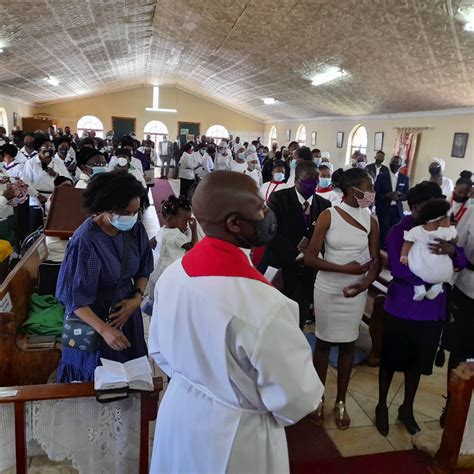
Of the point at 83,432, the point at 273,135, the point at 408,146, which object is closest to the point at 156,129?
the point at 273,135

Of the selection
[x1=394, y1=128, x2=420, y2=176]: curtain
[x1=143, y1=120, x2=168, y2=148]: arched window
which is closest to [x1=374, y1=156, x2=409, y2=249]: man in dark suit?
[x1=394, y1=128, x2=420, y2=176]: curtain

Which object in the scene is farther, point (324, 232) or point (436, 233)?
point (324, 232)

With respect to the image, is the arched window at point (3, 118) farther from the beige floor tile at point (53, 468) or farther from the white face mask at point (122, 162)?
the beige floor tile at point (53, 468)

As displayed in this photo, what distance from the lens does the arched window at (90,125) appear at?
18859 mm

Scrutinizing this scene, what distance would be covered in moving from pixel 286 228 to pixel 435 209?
951mm

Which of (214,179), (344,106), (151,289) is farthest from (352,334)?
(344,106)

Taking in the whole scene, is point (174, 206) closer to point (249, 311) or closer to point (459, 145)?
point (249, 311)

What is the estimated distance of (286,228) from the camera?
112 inches

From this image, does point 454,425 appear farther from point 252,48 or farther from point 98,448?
point 252,48

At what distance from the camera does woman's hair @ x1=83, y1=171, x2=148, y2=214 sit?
1.81 m

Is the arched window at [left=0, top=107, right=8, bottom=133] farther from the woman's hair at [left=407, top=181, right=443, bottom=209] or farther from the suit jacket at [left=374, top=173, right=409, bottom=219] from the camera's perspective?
the woman's hair at [left=407, top=181, right=443, bottom=209]

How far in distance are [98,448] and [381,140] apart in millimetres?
10422

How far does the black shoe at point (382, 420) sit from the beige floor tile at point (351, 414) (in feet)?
0.28

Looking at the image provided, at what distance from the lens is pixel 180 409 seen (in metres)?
1.16
